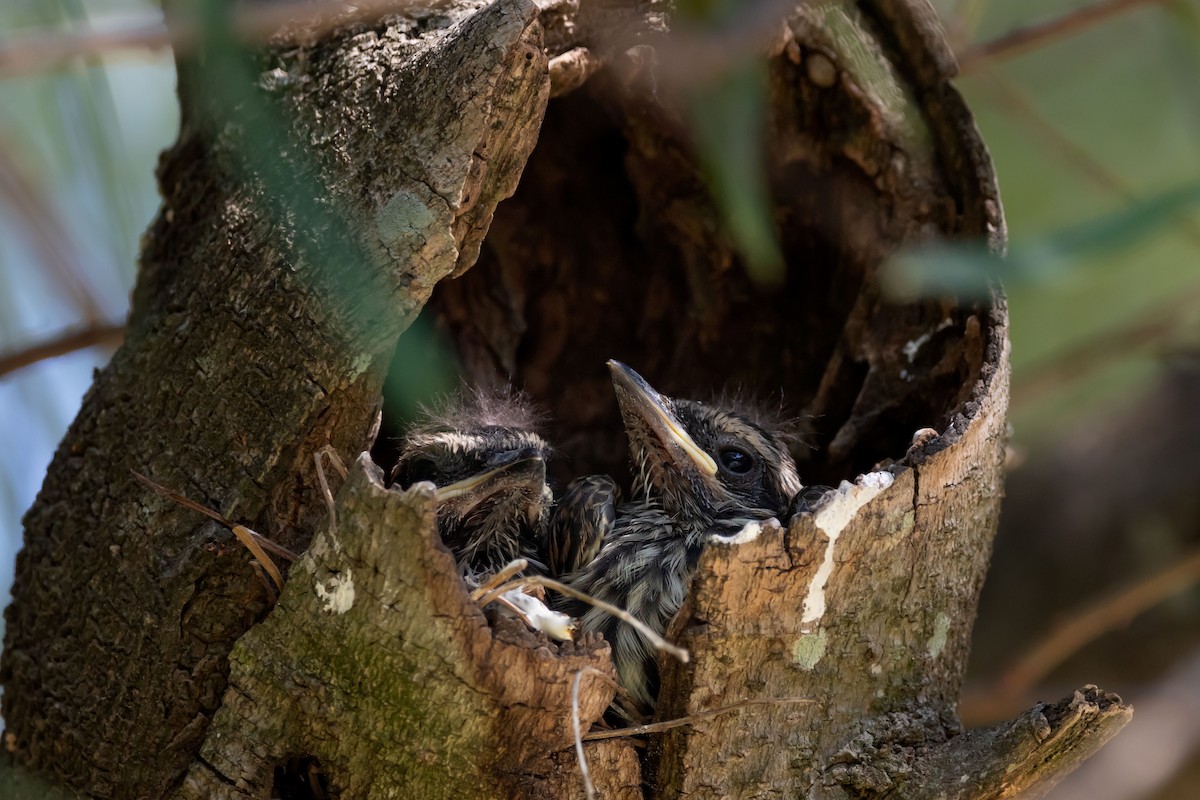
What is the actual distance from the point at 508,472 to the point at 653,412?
12.6 inches

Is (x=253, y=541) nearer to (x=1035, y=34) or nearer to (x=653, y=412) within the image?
(x=653, y=412)

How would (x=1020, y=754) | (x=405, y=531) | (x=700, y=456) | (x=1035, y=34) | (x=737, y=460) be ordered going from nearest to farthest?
(x=405, y=531) → (x=1020, y=754) → (x=700, y=456) → (x=737, y=460) → (x=1035, y=34)

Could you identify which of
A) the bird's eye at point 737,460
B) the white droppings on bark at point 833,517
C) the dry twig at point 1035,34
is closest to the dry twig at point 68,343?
the bird's eye at point 737,460

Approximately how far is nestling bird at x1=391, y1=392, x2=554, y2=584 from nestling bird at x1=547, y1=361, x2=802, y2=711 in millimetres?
70

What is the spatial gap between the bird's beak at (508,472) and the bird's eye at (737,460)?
1.36ft

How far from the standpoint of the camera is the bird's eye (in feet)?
9.02

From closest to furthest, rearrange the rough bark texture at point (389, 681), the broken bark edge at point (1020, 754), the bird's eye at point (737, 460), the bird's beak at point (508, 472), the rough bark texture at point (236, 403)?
the rough bark texture at point (389, 681) → the broken bark edge at point (1020, 754) → the rough bark texture at point (236, 403) → the bird's beak at point (508, 472) → the bird's eye at point (737, 460)

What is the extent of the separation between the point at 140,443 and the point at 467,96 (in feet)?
2.52

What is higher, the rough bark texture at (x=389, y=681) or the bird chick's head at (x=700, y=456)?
the rough bark texture at (x=389, y=681)

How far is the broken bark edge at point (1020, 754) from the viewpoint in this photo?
71.2 inches

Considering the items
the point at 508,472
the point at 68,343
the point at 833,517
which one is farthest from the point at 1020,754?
the point at 68,343

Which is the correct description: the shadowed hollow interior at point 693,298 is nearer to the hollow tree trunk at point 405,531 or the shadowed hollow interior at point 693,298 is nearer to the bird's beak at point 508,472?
the hollow tree trunk at point 405,531

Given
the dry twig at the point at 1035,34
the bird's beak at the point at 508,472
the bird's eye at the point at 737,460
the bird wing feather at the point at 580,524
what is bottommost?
the bird's eye at the point at 737,460

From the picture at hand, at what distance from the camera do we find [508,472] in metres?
2.54
